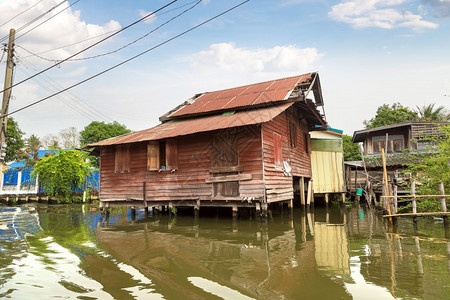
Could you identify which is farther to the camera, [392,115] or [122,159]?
[392,115]

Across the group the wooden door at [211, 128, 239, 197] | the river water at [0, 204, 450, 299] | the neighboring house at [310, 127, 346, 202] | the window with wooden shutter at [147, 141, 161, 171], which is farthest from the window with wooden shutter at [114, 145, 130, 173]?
the neighboring house at [310, 127, 346, 202]

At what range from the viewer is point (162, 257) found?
20.8ft

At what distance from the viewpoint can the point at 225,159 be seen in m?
12.2

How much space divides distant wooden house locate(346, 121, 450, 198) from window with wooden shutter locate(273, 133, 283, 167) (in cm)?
962

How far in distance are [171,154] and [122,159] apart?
294cm

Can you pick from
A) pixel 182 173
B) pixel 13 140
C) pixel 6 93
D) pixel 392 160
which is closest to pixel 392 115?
pixel 392 160

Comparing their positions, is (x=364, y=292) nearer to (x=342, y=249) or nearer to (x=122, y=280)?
(x=342, y=249)

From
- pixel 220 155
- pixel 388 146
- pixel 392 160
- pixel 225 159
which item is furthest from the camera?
pixel 388 146

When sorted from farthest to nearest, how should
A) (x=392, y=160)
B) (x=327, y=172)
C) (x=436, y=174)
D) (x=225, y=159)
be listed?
(x=392, y=160) < (x=327, y=172) < (x=225, y=159) < (x=436, y=174)

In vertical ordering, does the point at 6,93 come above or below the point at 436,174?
→ above

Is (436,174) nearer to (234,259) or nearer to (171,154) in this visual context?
(234,259)

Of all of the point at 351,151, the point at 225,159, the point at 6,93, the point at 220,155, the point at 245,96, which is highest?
the point at 6,93

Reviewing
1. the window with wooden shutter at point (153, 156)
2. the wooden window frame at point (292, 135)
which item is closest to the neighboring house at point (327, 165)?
the wooden window frame at point (292, 135)

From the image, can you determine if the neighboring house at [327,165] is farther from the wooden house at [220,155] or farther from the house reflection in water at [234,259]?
the house reflection in water at [234,259]
